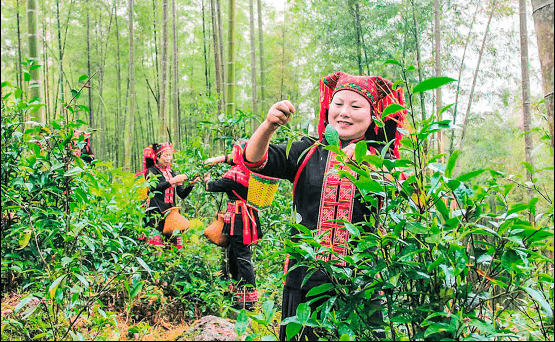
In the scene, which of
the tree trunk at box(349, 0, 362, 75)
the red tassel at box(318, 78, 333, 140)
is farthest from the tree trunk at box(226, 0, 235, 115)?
the tree trunk at box(349, 0, 362, 75)

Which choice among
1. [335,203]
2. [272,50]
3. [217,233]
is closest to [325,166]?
[335,203]

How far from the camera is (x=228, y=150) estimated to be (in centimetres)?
368

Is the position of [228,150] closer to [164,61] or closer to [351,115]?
[351,115]

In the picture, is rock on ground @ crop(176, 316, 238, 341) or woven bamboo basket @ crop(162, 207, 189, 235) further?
woven bamboo basket @ crop(162, 207, 189, 235)

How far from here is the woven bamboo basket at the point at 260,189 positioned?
1865 mm

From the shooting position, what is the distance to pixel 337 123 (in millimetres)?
1872

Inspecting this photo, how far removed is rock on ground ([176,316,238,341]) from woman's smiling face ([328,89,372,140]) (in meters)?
0.99

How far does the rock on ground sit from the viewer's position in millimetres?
1884

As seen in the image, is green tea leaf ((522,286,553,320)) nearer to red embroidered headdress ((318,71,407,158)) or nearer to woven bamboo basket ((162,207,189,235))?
red embroidered headdress ((318,71,407,158))

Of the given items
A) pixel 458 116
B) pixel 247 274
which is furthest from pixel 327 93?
pixel 458 116

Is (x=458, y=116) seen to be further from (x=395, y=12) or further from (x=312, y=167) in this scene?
(x=312, y=167)

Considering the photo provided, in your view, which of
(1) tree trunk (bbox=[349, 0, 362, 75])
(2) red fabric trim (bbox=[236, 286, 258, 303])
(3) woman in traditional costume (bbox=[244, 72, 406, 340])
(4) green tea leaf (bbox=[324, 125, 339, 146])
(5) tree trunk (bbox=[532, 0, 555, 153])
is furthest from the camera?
(1) tree trunk (bbox=[349, 0, 362, 75])

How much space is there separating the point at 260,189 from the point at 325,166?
1.00 ft

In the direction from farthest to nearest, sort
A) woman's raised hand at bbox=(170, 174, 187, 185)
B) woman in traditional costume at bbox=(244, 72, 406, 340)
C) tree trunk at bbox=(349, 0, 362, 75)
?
tree trunk at bbox=(349, 0, 362, 75)
woman's raised hand at bbox=(170, 174, 187, 185)
woman in traditional costume at bbox=(244, 72, 406, 340)
